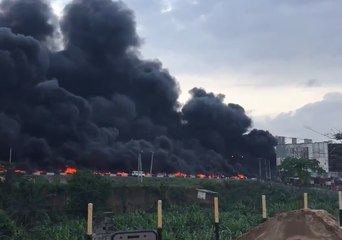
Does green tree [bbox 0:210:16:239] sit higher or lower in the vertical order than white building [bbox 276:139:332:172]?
lower

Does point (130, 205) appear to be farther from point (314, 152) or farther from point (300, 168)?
point (314, 152)

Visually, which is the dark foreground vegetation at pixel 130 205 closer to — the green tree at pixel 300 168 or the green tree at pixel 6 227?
the green tree at pixel 6 227

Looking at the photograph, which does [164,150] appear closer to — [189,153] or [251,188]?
[189,153]

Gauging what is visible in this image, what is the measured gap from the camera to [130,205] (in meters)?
44.6

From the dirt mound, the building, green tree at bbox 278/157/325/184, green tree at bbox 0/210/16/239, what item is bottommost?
green tree at bbox 0/210/16/239

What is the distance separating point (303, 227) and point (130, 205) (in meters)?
36.3

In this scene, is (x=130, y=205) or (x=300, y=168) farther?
(x=300, y=168)

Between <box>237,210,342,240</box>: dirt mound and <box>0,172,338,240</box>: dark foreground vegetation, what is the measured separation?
1106 cm

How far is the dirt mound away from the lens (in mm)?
8977

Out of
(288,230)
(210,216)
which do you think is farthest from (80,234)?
(288,230)

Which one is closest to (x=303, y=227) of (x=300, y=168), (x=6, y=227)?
(x=6, y=227)

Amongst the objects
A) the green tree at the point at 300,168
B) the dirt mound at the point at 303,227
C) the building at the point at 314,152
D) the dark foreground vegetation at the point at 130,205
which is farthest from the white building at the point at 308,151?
the dirt mound at the point at 303,227

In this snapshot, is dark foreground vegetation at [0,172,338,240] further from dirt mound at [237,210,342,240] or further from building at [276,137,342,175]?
building at [276,137,342,175]

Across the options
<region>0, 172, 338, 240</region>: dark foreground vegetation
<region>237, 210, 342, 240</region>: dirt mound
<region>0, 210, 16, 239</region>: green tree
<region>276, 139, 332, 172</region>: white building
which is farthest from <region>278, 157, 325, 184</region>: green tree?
<region>237, 210, 342, 240</region>: dirt mound
